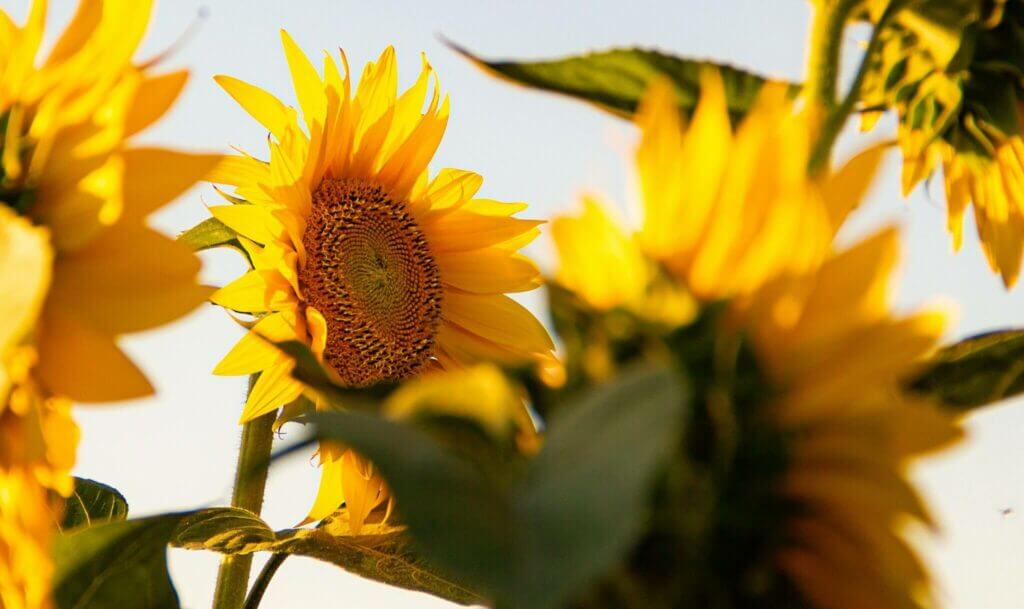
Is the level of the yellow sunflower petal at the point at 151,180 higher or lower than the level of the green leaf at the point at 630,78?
lower

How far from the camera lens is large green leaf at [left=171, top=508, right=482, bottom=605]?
2.14 feet

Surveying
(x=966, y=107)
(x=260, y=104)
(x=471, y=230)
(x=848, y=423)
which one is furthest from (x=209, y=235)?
(x=848, y=423)

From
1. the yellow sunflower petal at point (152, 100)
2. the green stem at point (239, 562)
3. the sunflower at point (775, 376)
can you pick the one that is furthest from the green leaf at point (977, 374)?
the green stem at point (239, 562)

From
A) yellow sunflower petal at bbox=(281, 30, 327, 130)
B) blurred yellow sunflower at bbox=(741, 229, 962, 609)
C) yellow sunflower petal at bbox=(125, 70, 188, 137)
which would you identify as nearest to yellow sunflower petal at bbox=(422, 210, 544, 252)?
yellow sunflower petal at bbox=(281, 30, 327, 130)

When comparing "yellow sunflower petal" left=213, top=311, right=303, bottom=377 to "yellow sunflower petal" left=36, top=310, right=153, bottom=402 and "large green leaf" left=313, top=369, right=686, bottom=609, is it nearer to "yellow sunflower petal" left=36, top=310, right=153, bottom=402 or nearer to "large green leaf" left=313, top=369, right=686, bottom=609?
"yellow sunflower petal" left=36, top=310, right=153, bottom=402

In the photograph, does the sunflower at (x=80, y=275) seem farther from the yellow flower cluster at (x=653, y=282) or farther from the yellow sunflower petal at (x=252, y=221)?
the yellow sunflower petal at (x=252, y=221)

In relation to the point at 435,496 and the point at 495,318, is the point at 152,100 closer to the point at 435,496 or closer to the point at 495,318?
the point at 435,496

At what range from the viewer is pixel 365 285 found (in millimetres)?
1074

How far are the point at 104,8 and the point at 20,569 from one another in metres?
0.22

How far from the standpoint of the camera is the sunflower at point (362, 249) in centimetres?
84

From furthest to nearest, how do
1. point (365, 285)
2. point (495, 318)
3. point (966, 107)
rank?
point (365, 285), point (495, 318), point (966, 107)

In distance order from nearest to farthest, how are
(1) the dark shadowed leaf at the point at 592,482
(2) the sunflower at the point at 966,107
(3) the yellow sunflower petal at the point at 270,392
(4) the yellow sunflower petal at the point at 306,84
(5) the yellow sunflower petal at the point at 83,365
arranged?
(1) the dark shadowed leaf at the point at 592,482, (5) the yellow sunflower petal at the point at 83,365, (2) the sunflower at the point at 966,107, (3) the yellow sunflower petal at the point at 270,392, (4) the yellow sunflower petal at the point at 306,84

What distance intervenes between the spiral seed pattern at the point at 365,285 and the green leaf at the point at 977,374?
22.9 inches

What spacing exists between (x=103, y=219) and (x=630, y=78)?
192mm
